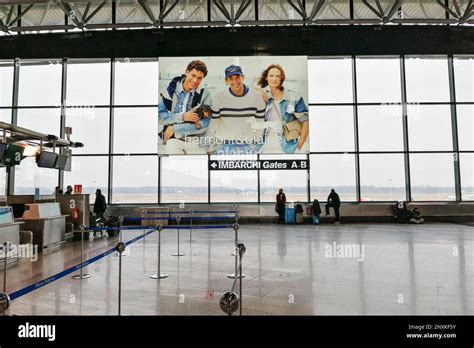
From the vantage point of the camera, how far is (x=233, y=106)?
45.9 ft

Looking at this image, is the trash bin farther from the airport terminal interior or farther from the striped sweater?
the striped sweater

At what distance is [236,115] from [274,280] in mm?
9945

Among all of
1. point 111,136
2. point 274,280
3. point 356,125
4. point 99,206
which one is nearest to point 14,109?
point 111,136

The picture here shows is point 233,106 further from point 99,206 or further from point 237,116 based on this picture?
point 99,206

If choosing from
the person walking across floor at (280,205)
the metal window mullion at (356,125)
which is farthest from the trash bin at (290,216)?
the metal window mullion at (356,125)

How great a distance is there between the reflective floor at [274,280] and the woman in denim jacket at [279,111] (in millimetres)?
6073

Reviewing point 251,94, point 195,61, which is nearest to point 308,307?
point 251,94

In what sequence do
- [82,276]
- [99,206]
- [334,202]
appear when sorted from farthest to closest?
1. [334,202]
2. [99,206]
3. [82,276]

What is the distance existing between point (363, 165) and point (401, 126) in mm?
2524

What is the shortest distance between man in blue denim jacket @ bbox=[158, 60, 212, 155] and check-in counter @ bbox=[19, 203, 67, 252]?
19.3 ft

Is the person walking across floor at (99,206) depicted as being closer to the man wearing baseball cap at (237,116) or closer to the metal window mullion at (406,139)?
the man wearing baseball cap at (237,116)

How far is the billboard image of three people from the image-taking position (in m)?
13.7

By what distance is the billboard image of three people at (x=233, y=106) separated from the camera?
45.1 ft
